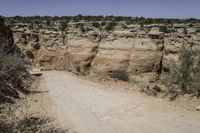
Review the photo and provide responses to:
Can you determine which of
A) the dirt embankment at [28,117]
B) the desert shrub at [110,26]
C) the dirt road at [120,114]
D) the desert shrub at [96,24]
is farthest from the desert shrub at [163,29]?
the dirt embankment at [28,117]

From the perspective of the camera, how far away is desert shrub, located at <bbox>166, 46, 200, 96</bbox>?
54.0 ft

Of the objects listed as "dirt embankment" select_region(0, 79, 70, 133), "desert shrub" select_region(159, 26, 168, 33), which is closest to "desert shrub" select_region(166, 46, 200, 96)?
"dirt embankment" select_region(0, 79, 70, 133)

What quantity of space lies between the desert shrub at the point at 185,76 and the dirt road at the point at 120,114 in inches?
67.9

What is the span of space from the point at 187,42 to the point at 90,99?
23.4 meters

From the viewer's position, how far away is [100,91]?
1889cm

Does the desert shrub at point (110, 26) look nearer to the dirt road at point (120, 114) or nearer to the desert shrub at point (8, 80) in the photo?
the desert shrub at point (8, 80)

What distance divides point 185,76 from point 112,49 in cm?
2409

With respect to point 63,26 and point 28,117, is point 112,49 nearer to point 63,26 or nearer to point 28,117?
point 63,26

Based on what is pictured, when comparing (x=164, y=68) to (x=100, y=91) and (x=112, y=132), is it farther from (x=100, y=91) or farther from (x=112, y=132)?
(x=112, y=132)

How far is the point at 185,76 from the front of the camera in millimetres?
17703

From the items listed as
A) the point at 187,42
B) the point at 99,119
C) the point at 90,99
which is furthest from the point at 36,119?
the point at 187,42

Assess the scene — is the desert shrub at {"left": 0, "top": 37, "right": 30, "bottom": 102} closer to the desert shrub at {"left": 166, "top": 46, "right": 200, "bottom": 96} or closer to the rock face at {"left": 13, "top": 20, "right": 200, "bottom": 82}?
the desert shrub at {"left": 166, "top": 46, "right": 200, "bottom": 96}

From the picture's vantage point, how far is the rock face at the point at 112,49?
39.0 metres

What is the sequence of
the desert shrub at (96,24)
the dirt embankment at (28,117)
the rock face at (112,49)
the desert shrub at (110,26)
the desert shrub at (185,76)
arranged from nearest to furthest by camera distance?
the dirt embankment at (28,117) → the desert shrub at (185,76) → the rock face at (112,49) → the desert shrub at (110,26) → the desert shrub at (96,24)
